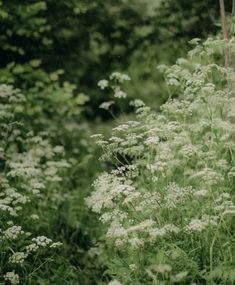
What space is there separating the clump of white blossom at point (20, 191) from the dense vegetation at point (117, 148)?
2 cm

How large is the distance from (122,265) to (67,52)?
14.4ft

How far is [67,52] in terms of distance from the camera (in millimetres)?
7930

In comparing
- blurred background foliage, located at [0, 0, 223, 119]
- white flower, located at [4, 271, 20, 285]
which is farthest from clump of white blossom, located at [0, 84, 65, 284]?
blurred background foliage, located at [0, 0, 223, 119]

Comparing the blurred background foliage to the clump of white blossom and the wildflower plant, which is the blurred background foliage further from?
the wildflower plant

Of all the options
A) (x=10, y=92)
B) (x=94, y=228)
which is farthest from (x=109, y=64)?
(x=94, y=228)

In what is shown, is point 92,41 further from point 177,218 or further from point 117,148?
point 177,218

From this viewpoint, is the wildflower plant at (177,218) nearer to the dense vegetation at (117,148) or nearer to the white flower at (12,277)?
the dense vegetation at (117,148)

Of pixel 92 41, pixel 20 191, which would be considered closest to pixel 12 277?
pixel 20 191

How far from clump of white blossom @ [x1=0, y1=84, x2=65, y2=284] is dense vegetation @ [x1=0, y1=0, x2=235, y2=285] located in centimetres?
2

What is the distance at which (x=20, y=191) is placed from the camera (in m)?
5.55

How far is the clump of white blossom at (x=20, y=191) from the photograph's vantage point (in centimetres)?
446

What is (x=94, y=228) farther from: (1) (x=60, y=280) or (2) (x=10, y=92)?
(2) (x=10, y=92)

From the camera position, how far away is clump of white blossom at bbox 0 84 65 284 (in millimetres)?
4465

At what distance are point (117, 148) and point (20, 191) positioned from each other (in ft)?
4.52
